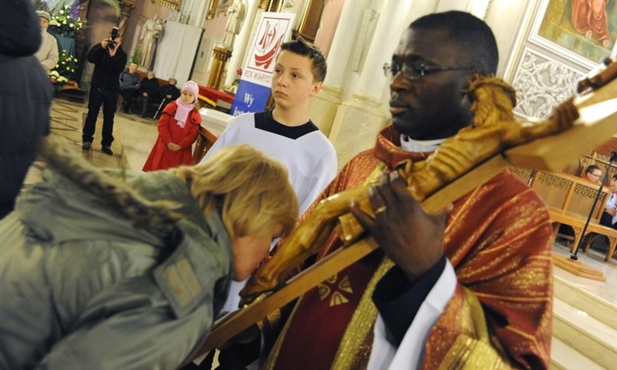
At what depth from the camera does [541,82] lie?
281 inches

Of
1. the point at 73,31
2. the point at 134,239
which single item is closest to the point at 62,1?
the point at 73,31

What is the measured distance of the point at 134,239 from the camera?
1.01 meters

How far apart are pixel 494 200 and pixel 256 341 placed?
831mm

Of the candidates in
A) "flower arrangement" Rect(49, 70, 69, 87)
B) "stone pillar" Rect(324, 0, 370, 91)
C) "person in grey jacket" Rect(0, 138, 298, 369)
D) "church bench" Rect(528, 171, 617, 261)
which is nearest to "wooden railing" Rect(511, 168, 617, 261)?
"church bench" Rect(528, 171, 617, 261)

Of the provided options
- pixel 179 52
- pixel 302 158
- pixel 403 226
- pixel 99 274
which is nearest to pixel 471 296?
pixel 403 226

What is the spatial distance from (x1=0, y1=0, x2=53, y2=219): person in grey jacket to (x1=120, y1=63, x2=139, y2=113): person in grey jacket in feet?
42.3

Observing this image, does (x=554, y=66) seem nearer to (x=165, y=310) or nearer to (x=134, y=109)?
(x=165, y=310)

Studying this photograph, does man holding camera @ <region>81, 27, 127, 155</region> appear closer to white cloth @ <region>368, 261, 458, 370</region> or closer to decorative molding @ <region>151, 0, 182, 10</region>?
white cloth @ <region>368, 261, 458, 370</region>

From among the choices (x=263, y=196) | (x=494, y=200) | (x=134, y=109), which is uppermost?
(x=494, y=200)

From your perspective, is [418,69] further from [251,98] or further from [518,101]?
[251,98]

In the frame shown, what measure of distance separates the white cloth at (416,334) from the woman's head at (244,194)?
13.6 inches

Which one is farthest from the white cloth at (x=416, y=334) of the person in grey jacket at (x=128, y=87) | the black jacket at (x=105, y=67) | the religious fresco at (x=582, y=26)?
the person in grey jacket at (x=128, y=87)

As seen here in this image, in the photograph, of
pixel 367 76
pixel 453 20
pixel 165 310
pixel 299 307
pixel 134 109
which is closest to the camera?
pixel 165 310

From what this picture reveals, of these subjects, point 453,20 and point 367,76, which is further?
point 367,76
